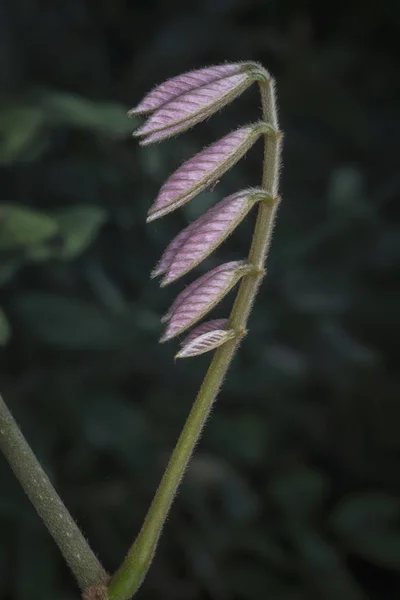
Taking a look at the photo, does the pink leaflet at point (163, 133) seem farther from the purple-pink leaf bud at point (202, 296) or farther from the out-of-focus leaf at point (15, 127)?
the out-of-focus leaf at point (15, 127)

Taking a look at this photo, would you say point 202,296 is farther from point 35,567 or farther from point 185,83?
point 35,567

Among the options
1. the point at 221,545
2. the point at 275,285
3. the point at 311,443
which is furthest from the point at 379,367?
the point at 221,545

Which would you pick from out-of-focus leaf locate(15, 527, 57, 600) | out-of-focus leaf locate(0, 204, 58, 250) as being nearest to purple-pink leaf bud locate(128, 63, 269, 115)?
out-of-focus leaf locate(0, 204, 58, 250)

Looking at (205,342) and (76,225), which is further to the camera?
(76,225)

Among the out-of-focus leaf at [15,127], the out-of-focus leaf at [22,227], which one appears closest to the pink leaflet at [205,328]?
the out-of-focus leaf at [22,227]

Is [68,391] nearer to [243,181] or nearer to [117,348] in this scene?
[117,348]

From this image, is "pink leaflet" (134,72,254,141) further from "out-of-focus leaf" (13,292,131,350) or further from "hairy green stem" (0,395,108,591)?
"out-of-focus leaf" (13,292,131,350)

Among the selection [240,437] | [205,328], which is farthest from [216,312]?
[205,328]
